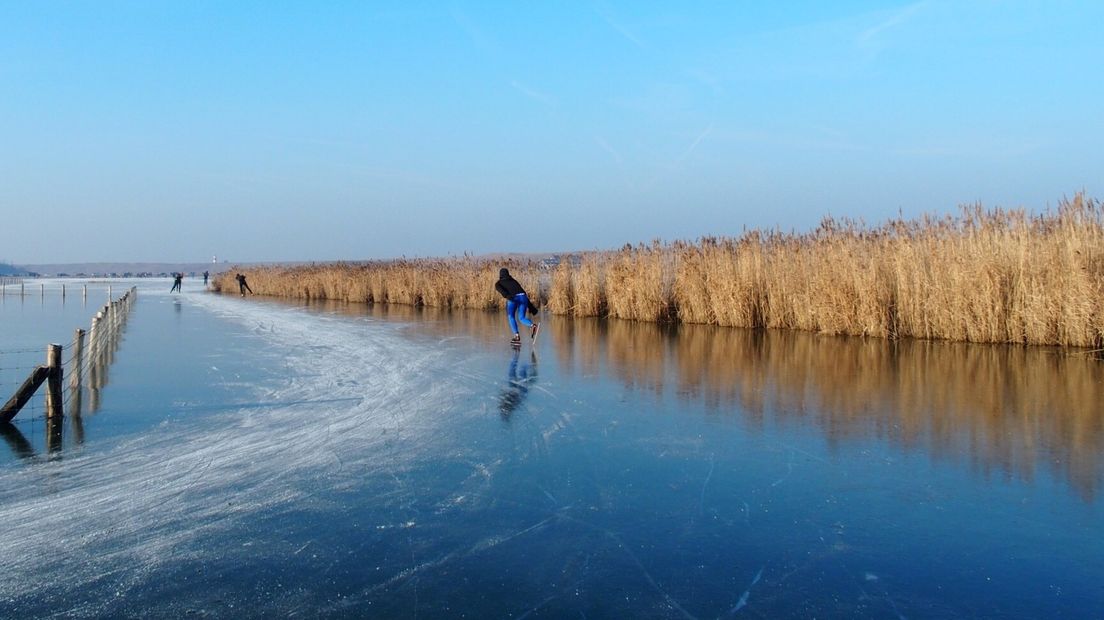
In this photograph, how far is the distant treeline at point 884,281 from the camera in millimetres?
13203

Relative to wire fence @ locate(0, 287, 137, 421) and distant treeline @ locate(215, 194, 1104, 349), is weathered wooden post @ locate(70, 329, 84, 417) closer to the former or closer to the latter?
wire fence @ locate(0, 287, 137, 421)

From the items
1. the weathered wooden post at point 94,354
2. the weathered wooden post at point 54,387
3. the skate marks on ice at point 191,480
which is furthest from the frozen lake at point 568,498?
the weathered wooden post at point 94,354

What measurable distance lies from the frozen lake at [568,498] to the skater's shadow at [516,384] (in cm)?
7

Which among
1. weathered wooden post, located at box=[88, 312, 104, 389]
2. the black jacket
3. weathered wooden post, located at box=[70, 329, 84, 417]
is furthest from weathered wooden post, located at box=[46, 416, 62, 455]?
the black jacket

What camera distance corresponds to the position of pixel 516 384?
10094 millimetres

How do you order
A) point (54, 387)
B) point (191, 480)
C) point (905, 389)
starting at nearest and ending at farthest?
1. point (191, 480)
2. point (54, 387)
3. point (905, 389)

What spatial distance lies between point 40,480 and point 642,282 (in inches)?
666

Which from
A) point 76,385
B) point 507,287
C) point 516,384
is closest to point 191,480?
point 76,385

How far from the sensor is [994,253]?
13984mm

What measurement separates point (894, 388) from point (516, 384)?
458 cm

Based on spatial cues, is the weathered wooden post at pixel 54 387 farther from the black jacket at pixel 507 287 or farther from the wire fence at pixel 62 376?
the black jacket at pixel 507 287

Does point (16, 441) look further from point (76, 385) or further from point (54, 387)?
point (76, 385)

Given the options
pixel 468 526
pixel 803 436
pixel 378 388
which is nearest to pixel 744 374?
pixel 803 436

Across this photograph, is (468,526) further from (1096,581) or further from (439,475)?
(1096,581)
